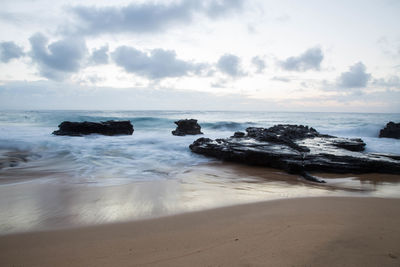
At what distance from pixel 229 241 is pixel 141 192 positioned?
2535 millimetres

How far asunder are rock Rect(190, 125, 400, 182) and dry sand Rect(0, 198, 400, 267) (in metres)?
2.88

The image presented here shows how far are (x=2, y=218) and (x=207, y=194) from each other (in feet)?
10.1

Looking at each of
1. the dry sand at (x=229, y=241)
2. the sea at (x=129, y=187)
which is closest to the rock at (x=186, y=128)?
the sea at (x=129, y=187)

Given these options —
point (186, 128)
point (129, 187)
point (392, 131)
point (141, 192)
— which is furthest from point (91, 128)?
point (392, 131)

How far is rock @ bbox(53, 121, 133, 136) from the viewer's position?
15.2 m

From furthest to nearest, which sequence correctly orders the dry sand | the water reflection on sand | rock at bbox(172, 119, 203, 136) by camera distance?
rock at bbox(172, 119, 203, 136), the water reflection on sand, the dry sand

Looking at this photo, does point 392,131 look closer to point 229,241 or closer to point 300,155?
point 300,155

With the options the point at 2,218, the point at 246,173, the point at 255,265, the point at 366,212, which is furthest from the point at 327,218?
the point at 2,218

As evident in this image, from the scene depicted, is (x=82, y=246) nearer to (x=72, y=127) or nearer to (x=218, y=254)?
(x=218, y=254)

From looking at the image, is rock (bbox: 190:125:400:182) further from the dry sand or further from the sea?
the dry sand

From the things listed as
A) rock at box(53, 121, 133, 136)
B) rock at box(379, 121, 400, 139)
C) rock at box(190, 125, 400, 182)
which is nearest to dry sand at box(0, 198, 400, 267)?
rock at box(190, 125, 400, 182)

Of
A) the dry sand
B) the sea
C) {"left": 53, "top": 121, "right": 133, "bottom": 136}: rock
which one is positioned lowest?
the sea

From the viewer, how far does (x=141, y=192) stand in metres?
4.45

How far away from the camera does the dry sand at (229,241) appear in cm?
204
